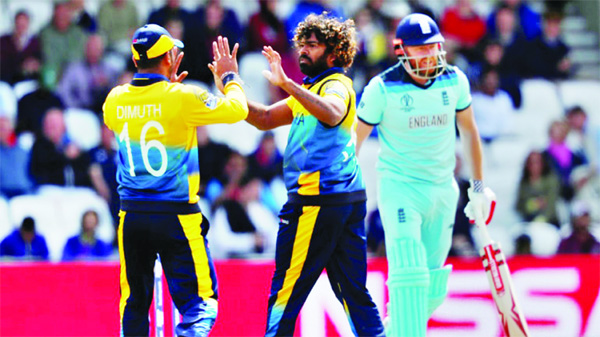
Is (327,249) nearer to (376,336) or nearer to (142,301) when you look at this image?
(376,336)

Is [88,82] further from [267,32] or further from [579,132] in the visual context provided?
[579,132]

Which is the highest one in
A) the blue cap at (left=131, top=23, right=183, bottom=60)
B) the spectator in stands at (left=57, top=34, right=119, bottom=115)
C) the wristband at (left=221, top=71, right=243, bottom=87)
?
the spectator in stands at (left=57, top=34, right=119, bottom=115)

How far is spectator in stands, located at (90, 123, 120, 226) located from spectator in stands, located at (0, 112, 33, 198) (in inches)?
26.9

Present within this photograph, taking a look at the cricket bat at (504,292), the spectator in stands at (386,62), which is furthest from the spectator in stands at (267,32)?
the cricket bat at (504,292)

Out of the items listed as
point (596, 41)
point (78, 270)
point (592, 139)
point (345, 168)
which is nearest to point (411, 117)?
point (345, 168)

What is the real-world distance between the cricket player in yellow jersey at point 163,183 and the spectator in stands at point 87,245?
4214 mm

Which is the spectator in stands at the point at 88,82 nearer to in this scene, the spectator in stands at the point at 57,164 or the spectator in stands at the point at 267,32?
the spectator in stands at the point at 57,164

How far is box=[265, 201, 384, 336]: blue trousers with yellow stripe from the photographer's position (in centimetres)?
605

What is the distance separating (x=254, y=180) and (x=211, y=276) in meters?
5.03

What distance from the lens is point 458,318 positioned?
7754mm

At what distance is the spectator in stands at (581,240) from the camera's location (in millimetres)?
10758

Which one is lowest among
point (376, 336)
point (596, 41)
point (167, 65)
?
point (376, 336)

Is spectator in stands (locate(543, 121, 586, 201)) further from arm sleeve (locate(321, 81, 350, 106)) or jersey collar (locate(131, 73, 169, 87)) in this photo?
jersey collar (locate(131, 73, 169, 87))

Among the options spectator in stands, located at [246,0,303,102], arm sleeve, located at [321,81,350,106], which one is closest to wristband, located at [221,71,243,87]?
arm sleeve, located at [321,81,350,106]
